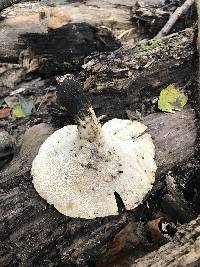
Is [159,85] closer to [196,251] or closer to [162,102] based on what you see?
[162,102]

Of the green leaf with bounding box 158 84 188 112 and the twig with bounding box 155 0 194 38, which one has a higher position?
the twig with bounding box 155 0 194 38

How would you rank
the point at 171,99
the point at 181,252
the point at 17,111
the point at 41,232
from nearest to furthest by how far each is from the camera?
the point at 181,252 → the point at 41,232 → the point at 171,99 → the point at 17,111

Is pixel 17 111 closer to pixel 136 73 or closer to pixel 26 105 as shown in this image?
pixel 26 105

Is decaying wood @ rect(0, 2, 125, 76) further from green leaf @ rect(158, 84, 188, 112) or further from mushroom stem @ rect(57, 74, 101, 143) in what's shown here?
mushroom stem @ rect(57, 74, 101, 143)

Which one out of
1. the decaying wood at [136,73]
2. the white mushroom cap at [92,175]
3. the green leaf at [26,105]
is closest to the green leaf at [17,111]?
the green leaf at [26,105]

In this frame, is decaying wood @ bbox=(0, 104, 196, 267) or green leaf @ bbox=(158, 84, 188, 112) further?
green leaf @ bbox=(158, 84, 188, 112)

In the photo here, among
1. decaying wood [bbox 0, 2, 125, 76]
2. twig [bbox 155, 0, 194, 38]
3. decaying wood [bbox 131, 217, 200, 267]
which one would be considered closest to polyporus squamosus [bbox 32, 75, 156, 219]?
decaying wood [bbox 131, 217, 200, 267]

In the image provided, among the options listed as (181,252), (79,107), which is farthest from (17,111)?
(181,252)
